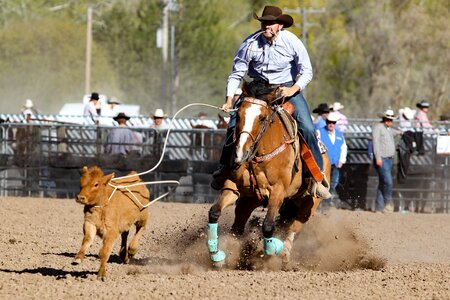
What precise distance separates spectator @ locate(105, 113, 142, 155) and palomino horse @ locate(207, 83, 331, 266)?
8881 mm

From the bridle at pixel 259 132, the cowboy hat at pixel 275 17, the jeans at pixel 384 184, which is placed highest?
the cowboy hat at pixel 275 17

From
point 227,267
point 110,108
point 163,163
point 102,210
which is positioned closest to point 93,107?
point 110,108

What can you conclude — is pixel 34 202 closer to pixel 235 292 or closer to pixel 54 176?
pixel 54 176

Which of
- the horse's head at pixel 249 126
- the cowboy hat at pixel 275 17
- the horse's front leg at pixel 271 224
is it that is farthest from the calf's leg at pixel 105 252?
the cowboy hat at pixel 275 17

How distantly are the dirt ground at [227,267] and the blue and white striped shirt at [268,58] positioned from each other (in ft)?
5.61

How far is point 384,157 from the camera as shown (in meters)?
17.9

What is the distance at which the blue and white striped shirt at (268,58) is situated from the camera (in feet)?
32.4

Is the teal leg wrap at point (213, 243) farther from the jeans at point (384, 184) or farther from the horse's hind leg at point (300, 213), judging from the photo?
the jeans at point (384, 184)

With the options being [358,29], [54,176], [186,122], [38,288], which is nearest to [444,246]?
[38,288]

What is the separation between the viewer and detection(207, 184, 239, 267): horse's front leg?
31.4 ft

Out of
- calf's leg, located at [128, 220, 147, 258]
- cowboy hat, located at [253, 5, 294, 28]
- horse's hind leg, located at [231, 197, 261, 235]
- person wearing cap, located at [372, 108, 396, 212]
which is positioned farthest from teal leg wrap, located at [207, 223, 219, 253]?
person wearing cap, located at [372, 108, 396, 212]

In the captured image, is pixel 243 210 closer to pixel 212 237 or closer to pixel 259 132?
pixel 212 237

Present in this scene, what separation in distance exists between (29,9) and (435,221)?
163 feet

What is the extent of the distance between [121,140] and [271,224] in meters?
9.50
